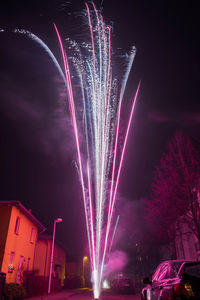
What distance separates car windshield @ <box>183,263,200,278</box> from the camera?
4.11 m

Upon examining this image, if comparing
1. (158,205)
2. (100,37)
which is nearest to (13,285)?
(158,205)

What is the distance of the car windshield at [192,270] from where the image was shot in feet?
13.5

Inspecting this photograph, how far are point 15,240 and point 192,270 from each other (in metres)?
16.5

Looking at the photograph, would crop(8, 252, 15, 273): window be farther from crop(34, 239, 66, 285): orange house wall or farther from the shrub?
crop(34, 239, 66, 285): orange house wall

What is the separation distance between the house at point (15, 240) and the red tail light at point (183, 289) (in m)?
14.8

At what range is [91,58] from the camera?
15.0 metres

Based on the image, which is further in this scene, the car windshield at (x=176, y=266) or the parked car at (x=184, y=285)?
the car windshield at (x=176, y=266)

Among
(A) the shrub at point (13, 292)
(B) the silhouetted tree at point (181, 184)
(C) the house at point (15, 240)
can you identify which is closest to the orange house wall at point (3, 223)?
(C) the house at point (15, 240)

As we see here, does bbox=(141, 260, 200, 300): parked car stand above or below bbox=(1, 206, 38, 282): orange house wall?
below

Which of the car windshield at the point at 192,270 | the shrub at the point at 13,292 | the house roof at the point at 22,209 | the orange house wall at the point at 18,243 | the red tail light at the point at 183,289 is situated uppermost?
the house roof at the point at 22,209

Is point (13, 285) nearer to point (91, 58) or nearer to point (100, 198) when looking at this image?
point (100, 198)

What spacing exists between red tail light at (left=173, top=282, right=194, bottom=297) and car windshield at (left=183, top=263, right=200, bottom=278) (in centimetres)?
28

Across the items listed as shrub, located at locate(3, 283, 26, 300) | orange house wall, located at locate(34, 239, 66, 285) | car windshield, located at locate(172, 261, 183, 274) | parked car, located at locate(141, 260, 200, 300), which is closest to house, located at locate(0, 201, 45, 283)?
shrub, located at locate(3, 283, 26, 300)

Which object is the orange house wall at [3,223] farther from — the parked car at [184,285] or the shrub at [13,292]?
the parked car at [184,285]
